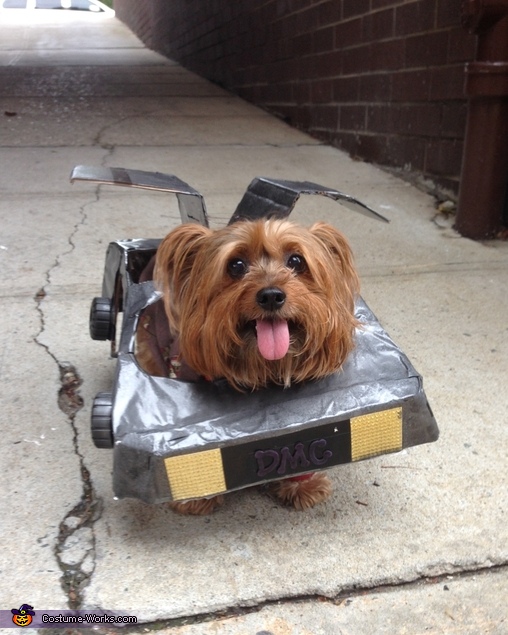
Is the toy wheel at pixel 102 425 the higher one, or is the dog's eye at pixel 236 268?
the dog's eye at pixel 236 268

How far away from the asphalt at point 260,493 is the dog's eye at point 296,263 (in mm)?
768

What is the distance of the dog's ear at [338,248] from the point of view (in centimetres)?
198

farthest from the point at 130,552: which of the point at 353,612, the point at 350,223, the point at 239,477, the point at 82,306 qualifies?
the point at 350,223

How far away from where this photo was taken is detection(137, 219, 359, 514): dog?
5.82ft

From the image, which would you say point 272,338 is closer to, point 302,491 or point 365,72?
point 302,491

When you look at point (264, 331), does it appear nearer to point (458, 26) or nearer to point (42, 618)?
point (42, 618)

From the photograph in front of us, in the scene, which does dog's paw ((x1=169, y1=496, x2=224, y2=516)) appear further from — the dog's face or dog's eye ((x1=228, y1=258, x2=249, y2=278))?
dog's eye ((x1=228, y1=258, x2=249, y2=278))

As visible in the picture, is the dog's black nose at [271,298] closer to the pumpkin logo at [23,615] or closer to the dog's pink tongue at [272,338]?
the dog's pink tongue at [272,338]

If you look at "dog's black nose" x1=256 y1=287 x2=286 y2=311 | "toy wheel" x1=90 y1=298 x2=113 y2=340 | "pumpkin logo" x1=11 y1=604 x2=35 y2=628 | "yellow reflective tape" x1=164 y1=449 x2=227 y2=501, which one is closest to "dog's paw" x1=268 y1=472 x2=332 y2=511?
"yellow reflective tape" x1=164 y1=449 x2=227 y2=501

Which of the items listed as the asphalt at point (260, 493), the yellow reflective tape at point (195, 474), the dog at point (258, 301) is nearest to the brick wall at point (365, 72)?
the asphalt at point (260, 493)

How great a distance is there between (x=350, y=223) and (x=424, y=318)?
5.16ft

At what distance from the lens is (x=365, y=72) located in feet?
19.0

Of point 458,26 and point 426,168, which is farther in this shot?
point 426,168

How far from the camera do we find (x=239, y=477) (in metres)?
1.85
